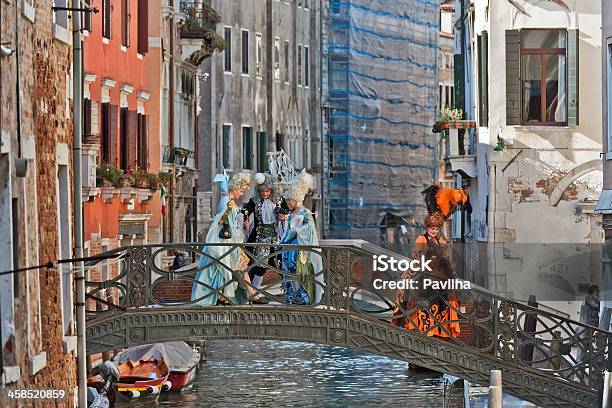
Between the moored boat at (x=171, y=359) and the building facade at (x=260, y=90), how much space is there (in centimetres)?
1365

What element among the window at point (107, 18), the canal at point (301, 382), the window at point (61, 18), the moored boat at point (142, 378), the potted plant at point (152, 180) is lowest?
the canal at point (301, 382)

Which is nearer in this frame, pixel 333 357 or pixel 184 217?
pixel 333 357

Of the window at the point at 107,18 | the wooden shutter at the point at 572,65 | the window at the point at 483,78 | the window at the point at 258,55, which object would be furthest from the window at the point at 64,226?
the window at the point at 258,55

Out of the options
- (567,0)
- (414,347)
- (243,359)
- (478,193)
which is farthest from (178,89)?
(414,347)

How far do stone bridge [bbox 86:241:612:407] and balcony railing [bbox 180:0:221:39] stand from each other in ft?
73.8

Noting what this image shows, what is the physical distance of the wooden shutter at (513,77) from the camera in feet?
101

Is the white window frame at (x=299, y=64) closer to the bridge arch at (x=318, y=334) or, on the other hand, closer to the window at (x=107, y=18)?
the window at (x=107, y=18)

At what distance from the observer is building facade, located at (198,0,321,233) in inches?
2123

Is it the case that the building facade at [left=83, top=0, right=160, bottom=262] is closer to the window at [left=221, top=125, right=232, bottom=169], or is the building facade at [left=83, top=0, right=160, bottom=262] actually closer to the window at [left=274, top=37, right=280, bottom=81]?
the window at [left=221, top=125, right=232, bottom=169]

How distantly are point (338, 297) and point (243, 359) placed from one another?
66.9 feet

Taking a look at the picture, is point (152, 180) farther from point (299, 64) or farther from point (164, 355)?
point (299, 64)

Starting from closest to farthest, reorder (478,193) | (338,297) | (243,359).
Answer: (338,297)
(478,193)
(243,359)

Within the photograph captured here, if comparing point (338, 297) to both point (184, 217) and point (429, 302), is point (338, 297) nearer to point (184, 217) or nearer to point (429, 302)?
point (429, 302)

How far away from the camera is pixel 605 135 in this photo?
23.8m
